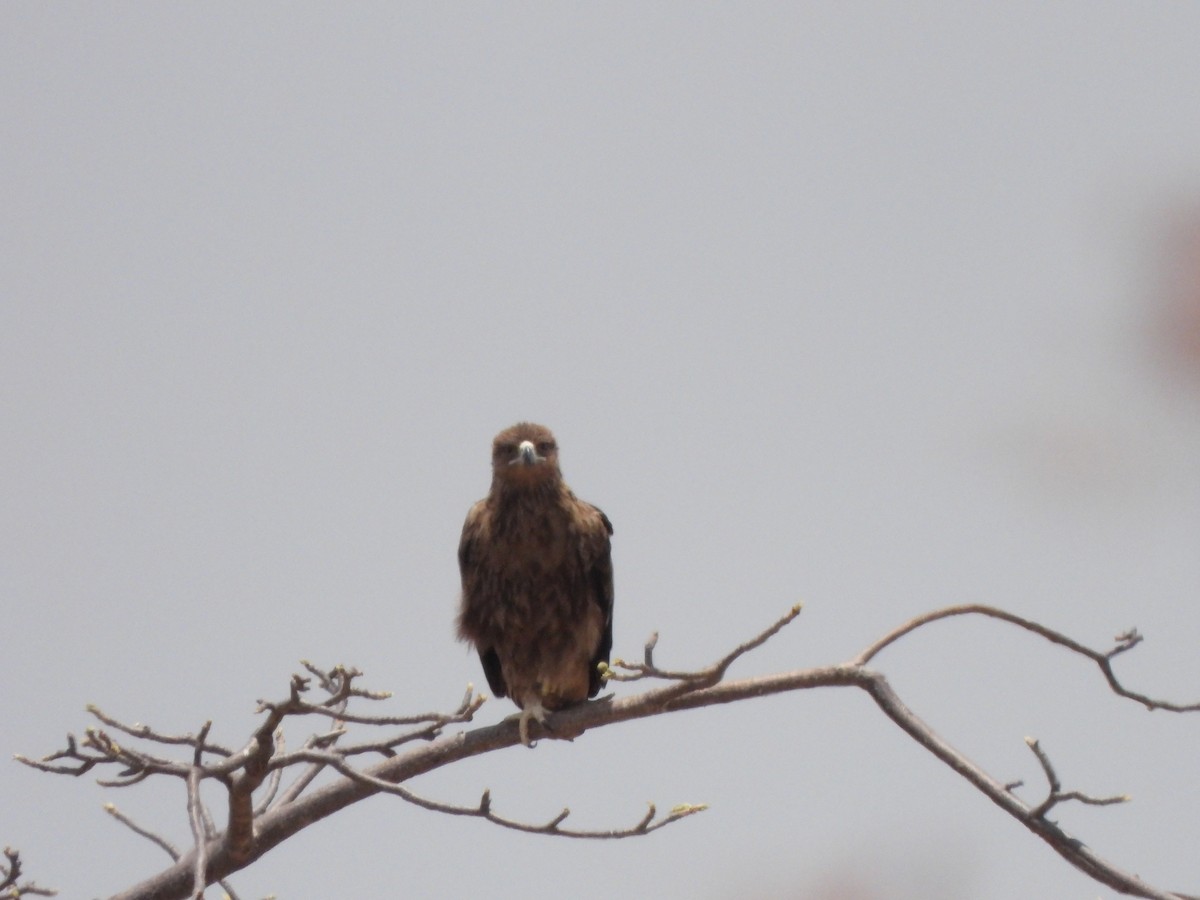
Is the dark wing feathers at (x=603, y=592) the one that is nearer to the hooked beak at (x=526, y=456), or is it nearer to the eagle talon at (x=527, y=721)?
the hooked beak at (x=526, y=456)

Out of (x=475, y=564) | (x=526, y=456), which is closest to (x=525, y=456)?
(x=526, y=456)

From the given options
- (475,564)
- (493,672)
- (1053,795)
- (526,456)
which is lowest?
(1053,795)

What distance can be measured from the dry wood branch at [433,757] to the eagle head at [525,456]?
1610 millimetres

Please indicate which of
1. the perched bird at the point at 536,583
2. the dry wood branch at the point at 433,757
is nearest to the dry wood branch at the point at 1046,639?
the dry wood branch at the point at 433,757

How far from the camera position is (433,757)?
5.05m

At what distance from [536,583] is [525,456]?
57 centimetres

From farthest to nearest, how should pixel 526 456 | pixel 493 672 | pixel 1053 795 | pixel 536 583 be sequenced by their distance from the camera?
pixel 493 672 < pixel 526 456 < pixel 536 583 < pixel 1053 795

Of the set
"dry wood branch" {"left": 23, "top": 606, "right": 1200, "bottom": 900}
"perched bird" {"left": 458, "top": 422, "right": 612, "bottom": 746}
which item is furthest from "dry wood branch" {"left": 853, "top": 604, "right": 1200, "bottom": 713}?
"perched bird" {"left": 458, "top": 422, "right": 612, "bottom": 746}

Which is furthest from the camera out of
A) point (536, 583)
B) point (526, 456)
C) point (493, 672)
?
point (493, 672)

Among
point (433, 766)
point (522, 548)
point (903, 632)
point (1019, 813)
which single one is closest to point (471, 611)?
point (522, 548)

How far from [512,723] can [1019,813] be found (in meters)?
2.09

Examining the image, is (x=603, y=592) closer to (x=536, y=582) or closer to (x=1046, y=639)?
(x=536, y=582)

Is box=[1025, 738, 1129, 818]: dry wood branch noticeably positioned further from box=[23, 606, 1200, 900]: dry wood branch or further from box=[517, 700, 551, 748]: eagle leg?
box=[517, 700, 551, 748]: eagle leg

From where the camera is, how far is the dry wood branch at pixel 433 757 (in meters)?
4.21
